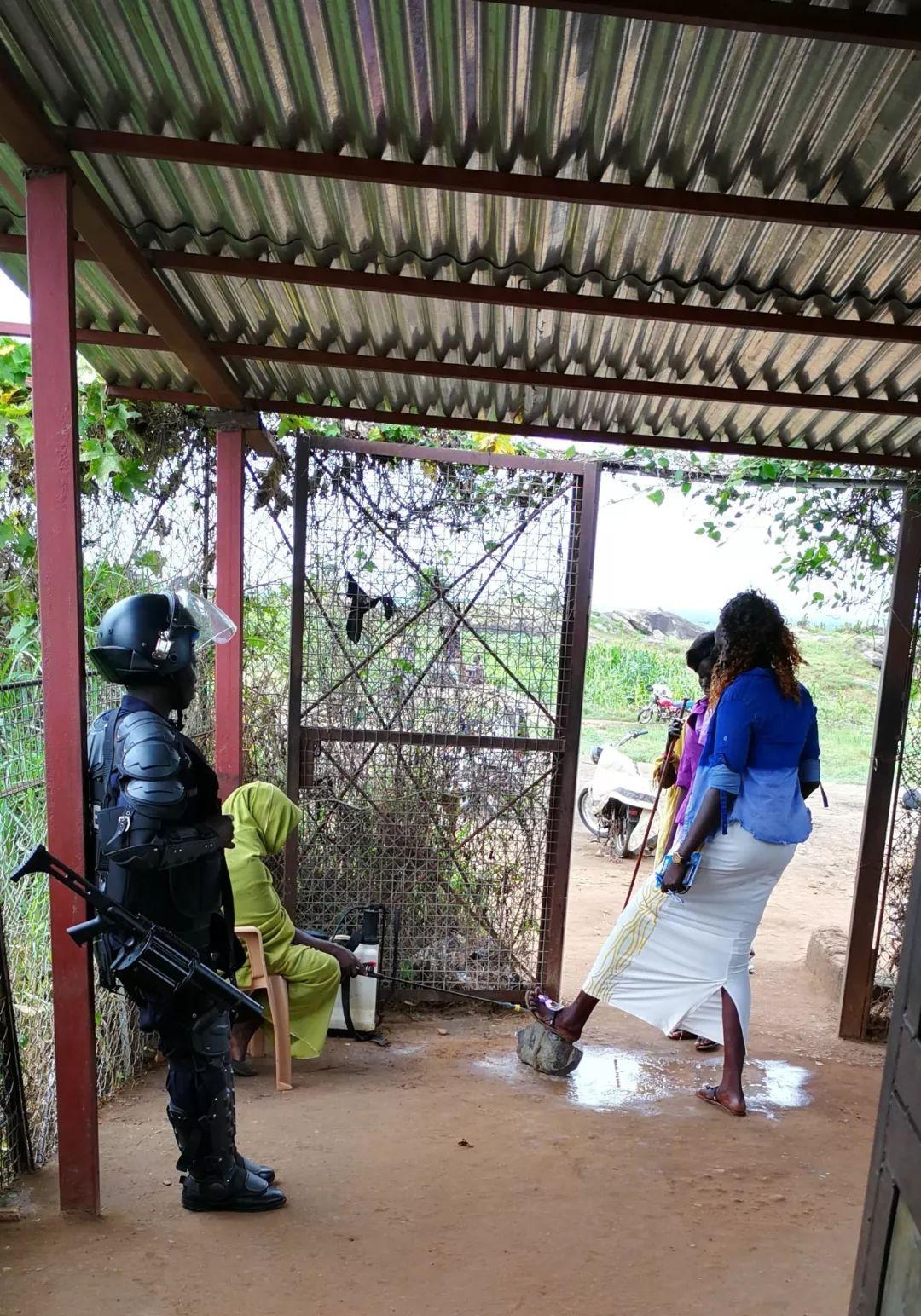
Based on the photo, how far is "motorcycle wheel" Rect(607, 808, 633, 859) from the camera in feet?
29.5

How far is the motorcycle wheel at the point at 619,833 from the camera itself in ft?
29.5

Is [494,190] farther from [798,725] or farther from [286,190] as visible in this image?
[798,725]

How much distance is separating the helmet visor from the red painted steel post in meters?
0.49

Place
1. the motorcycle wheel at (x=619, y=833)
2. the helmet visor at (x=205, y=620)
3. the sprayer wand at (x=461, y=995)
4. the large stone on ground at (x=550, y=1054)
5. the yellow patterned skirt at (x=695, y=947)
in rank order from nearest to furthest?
the helmet visor at (x=205, y=620) → the yellow patterned skirt at (x=695, y=947) → the large stone on ground at (x=550, y=1054) → the sprayer wand at (x=461, y=995) → the motorcycle wheel at (x=619, y=833)

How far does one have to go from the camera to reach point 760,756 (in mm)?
3629

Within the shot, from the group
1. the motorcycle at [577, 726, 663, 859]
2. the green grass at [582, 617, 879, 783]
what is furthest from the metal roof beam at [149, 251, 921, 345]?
the green grass at [582, 617, 879, 783]

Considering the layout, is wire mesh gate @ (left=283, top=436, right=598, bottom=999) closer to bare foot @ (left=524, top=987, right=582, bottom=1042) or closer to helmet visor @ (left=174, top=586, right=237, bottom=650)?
bare foot @ (left=524, top=987, right=582, bottom=1042)

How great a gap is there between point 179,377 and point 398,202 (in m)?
1.90

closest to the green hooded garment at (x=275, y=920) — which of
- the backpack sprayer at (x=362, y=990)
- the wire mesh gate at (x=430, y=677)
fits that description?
the backpack sprayer at (x=362, y=990)

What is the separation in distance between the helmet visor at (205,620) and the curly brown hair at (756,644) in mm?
2050

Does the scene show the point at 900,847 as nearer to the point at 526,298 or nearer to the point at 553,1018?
the point at 553,1018

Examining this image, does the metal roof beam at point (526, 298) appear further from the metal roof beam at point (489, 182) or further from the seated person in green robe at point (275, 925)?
the seated person in green robe at point (275, 925)

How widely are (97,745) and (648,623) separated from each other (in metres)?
14.4

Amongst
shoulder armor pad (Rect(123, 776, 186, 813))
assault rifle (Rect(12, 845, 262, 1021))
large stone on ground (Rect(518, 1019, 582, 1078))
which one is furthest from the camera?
large stone on ground (Rect(518, 1019, 582, 1078))
